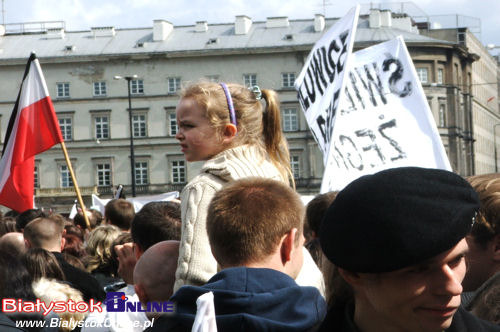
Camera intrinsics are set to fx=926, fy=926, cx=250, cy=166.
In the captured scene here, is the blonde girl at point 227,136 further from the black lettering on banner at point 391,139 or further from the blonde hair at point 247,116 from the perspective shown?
the black lettering on banner at point 391,139

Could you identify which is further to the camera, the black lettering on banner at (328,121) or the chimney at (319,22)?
the chimney at (319,22)

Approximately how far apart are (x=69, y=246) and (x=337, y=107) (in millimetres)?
2481

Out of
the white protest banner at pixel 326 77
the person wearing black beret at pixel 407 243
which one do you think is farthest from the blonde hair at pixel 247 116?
the white protest banner at pixel 326 77

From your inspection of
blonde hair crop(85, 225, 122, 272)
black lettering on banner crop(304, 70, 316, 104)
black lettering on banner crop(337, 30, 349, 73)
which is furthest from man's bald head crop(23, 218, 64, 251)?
black lettering on banner crop(304, 70, 316, 104)

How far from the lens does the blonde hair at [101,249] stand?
6176 millimetres

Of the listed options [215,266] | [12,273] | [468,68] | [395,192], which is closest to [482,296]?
Result: [395,192]

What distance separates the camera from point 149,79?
206 feet

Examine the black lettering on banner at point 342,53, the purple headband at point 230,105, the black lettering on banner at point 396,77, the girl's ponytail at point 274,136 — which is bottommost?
the girl's ponytail at point 274,136

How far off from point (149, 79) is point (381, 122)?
182 ft

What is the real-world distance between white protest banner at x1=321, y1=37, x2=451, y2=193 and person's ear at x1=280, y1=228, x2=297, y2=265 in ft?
16.2

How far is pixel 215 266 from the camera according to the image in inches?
120

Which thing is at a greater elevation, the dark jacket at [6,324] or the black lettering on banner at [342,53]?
the black lettering on banner at [342,53]

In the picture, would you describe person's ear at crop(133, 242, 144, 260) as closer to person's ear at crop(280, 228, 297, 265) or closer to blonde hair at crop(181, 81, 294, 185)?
blonde hair at crop(181, 81, 294, 185)

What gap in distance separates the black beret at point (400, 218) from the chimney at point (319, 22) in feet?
207
